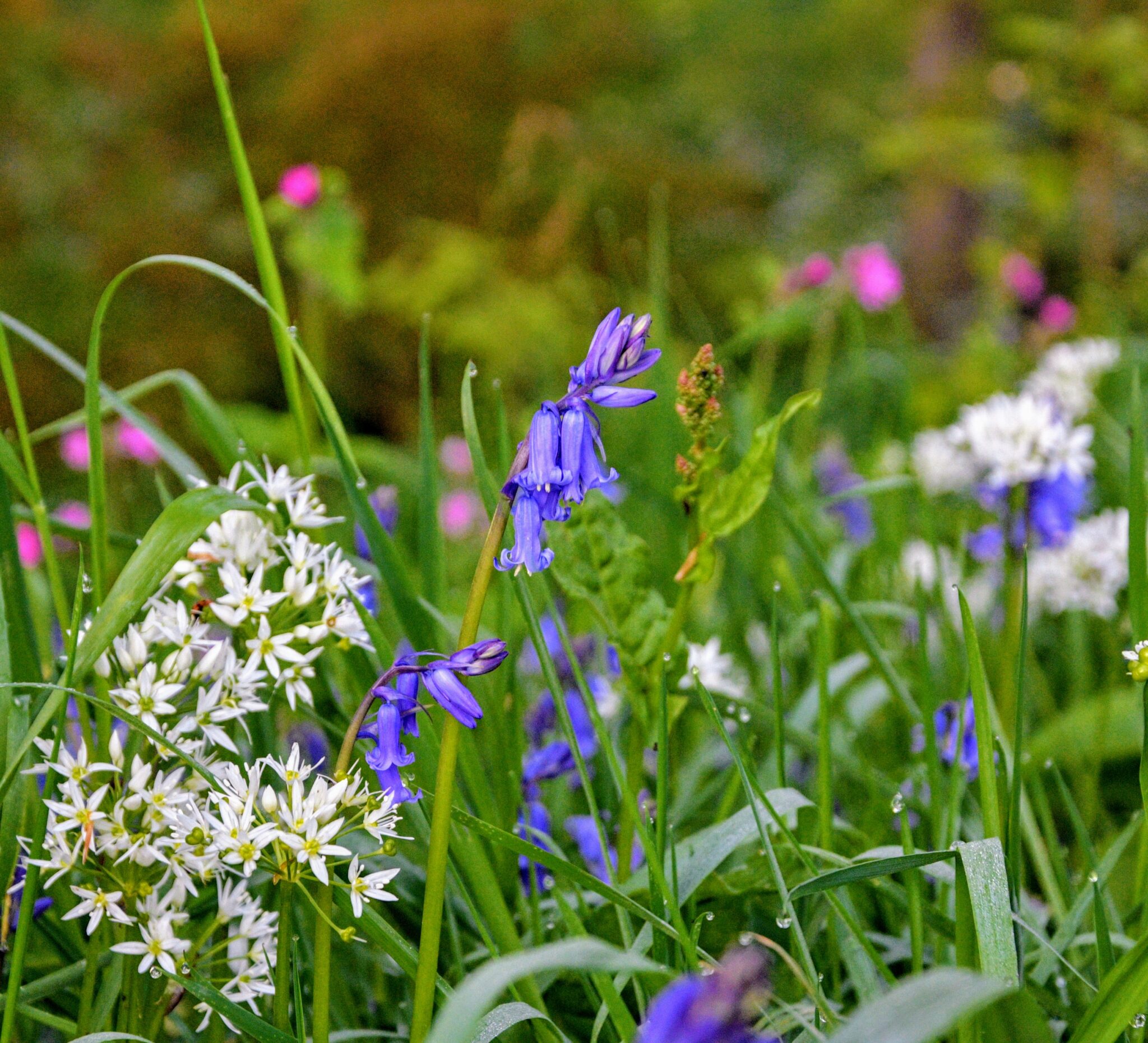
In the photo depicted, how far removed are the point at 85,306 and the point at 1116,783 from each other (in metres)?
6.12

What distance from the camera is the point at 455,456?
13.2ft

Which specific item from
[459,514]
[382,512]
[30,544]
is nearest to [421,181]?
[459,514]

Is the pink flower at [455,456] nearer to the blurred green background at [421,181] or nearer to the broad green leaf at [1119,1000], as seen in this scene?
the blurred green background at [421,181]

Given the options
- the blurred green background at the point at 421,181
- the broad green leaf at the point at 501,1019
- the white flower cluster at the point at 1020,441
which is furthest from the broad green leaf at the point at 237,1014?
the blurred green background at the point at 421,181

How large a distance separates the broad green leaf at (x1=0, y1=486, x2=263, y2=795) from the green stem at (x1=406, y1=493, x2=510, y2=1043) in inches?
7.4

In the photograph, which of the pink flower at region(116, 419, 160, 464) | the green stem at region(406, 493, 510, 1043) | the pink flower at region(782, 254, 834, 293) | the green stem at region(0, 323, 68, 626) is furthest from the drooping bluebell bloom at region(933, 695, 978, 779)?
the pink flower at region(116, 419, 160, 464)

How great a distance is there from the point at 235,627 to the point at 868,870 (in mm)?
540

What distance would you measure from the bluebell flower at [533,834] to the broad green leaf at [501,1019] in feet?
0.92

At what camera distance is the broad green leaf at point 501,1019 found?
2.43ft

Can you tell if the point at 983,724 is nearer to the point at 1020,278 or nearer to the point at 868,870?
the point at 868,870

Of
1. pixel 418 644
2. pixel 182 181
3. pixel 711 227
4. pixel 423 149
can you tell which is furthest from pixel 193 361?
pixel 418 644

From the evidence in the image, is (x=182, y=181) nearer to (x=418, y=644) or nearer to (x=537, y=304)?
(x=537, y=304)

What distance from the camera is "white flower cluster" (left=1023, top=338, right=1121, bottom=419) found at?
2211 mm

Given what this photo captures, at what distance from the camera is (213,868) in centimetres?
83
